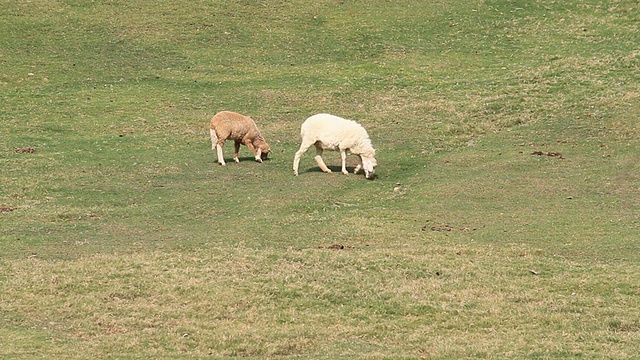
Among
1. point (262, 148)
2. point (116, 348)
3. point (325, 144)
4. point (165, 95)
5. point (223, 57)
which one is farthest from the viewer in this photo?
point (223, 57)

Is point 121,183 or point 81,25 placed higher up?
point 81,25

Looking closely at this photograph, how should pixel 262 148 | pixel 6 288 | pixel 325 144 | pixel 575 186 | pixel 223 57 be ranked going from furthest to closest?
pixel 223 57 < pixel 262 148 < pixel 325 144 < pixel 575 186 < pixel 6 288

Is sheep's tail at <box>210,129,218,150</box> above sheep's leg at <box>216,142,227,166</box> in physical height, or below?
above

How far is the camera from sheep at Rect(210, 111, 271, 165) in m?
24.2

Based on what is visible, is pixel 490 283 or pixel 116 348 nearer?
pixel 116 348

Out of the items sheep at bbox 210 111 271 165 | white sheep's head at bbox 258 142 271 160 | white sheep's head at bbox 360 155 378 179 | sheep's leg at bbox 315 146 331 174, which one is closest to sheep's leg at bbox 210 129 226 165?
sheep at bbox 210 111 271 165

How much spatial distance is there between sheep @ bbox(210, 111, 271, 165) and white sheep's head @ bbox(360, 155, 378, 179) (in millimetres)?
3120

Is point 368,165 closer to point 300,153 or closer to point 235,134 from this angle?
point 300,153

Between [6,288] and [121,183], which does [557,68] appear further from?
[6,288]

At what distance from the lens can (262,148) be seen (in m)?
24.9

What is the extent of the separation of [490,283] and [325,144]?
29.6 ft

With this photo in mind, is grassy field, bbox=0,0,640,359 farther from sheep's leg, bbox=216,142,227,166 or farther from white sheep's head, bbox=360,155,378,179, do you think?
sheep's leg, bbox=216,142,227,166

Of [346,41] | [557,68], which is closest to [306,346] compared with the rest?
[557,68]

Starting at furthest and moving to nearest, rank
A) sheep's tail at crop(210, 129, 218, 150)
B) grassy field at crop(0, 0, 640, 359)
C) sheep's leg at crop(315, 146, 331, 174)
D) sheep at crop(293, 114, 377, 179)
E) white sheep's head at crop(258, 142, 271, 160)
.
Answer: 1. white sheep's head at crop(258, 142, 271, 160)
2. sheep's tail at crop(210, 129, 218, 150)
3. sheep's leg at crop(315, 146, 331, 174)
4. sheep at crop(293, 114, 377, 179)
5. grassy field at crop(0, 0, 640, 359)
